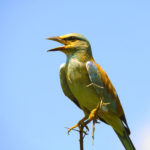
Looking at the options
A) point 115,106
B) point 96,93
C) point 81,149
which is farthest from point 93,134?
point 115,106

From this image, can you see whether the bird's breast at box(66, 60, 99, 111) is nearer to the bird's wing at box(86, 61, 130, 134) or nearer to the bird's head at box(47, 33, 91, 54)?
the bird's wing at box(86, 61, 130, 134)

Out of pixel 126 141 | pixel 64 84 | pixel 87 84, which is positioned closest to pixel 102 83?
pixel 87 84

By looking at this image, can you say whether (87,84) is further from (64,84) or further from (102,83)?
(64,84)

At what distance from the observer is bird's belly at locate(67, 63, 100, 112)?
5.39 m

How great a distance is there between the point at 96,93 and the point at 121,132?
128 cm

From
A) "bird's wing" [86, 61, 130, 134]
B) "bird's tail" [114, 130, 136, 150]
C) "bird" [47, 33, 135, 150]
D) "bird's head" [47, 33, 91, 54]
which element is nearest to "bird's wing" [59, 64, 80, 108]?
"bird" [47, 33, 135, 150]

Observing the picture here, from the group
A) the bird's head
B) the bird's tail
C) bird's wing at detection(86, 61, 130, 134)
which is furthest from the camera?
the bird's tail

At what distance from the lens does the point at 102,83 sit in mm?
5500

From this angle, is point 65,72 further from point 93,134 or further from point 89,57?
point 93,134

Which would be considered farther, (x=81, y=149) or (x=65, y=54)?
(x=65, y=54)

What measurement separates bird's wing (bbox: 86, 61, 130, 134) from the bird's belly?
0.12 meters

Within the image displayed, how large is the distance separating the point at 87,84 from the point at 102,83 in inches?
12.3

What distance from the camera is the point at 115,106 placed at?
580 cm

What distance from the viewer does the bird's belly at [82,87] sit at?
5.39 metres
